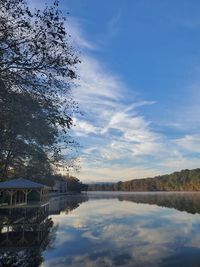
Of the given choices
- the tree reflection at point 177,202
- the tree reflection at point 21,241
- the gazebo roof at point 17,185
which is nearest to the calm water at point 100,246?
the tree reflection at point 21,241

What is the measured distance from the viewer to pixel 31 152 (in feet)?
59.8

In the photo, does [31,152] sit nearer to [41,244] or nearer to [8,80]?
[8,80]

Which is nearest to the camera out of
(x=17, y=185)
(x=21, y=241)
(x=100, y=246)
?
(x=100, y=246)

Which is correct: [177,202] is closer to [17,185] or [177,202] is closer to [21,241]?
[17,185]

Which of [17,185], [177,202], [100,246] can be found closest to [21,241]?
[100,246]

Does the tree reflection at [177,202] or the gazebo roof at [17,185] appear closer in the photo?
the gazebo roof at [17,185]

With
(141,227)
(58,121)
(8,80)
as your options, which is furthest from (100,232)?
(8,80)

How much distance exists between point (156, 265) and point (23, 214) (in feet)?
66.3

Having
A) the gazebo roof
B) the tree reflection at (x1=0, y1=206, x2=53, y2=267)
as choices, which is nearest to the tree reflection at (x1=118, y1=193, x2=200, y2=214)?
the gazebo roof

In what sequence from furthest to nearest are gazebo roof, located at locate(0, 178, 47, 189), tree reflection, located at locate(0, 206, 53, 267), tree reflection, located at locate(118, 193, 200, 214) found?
tree reflection, located at locate(118, 193, 200, 214) → gazebo roof, located at locate(0, 178, 47, 189) → tree reflection, located at locate(0, 206, 53, 267)

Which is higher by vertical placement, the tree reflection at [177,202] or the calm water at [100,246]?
the tree reflection at [177,202]

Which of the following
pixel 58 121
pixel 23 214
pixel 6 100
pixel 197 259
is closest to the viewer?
pixel 6 100

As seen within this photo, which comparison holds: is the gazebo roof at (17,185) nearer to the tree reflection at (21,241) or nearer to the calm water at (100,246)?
the tree reflection at (21,241)

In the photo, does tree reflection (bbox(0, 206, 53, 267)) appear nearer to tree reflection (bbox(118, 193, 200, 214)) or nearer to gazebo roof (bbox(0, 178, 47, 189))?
gazebo roof (bbox(0, 178, 47, 189))
